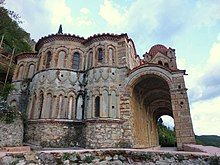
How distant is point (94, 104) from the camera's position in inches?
630

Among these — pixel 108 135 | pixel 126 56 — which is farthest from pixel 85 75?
pixel 108 135

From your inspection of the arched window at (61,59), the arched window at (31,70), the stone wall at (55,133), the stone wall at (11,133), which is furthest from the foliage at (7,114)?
the arched window at (31,70)

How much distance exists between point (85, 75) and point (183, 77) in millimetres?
8767

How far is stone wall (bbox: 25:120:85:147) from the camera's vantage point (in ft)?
50.0

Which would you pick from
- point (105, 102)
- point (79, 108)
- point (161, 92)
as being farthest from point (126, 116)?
point (161, 92)

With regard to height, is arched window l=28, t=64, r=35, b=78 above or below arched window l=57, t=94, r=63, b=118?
above

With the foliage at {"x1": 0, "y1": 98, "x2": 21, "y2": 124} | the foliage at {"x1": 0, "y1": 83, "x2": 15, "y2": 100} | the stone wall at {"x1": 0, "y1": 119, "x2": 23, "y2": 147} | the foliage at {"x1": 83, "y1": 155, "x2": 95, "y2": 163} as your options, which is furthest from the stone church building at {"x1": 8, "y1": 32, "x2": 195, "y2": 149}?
the foliage at {"x1": 83, "y1": 155, "x2": 95, "y2": 163}

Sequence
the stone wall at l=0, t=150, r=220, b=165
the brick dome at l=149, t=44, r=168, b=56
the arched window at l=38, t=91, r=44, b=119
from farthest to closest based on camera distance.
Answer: the brick dome at l=149, t=44, r=168, b=56 < the arched window at l=38, t=91, r=44, b=119 < the stone wall at l=0, t=150, r=220, b=165

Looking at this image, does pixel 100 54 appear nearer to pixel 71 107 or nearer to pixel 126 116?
pixel 71 107

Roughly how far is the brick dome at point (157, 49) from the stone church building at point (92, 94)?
35.9 ft

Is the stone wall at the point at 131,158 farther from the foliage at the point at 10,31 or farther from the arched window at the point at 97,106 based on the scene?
the foliage at the point at 10,31

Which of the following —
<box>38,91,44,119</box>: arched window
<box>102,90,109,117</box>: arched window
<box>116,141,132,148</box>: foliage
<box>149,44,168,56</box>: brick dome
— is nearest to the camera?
<box>116,141,132,148</box>: foliage

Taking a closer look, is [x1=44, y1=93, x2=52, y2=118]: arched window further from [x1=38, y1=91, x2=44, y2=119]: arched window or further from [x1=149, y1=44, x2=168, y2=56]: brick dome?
[x1=149, y1=44, x2=168, y2=56]: brick dome

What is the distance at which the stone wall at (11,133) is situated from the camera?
1273 centimetres
